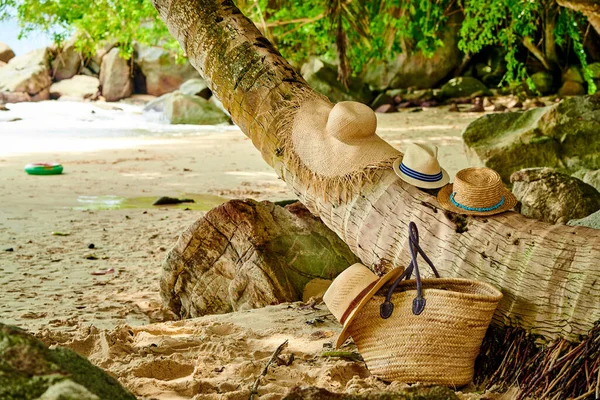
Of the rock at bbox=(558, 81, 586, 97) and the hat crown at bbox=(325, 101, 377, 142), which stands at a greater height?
the hat crown at bbox=(325, 101, 377, 142)

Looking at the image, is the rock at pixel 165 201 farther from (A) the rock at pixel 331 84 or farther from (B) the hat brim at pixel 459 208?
(A) the rock at pixel 331 84

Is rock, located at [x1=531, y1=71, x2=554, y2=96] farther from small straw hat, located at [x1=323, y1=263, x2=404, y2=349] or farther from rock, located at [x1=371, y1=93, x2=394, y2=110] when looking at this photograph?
small straw hat, located at [x1=323, y1=263, x2=404, y2=349]

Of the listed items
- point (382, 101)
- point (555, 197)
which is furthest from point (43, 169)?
point (382, 101)

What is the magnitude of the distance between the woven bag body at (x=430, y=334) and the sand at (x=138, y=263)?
115 mm

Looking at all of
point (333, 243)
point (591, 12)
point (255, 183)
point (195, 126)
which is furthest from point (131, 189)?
point (195, 126)

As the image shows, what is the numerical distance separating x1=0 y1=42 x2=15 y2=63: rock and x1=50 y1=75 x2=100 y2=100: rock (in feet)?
15.7

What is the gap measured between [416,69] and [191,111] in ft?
22.7

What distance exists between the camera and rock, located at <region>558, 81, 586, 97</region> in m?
18.7

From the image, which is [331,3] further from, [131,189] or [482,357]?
[482,357]

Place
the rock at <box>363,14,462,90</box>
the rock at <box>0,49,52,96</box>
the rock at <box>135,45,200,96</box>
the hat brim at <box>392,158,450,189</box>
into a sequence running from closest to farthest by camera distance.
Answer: the hat brim at <box>392,158,450,189</box>
the rock at <box>363,14,462,90</box>
the rock at <box>0,49,52,96</box>
the rock at <box>135,45,200,96</box>

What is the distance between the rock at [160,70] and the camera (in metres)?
26.1

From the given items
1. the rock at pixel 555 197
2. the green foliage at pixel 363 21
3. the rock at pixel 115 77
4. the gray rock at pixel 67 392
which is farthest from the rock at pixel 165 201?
the rock at pixel 115 77

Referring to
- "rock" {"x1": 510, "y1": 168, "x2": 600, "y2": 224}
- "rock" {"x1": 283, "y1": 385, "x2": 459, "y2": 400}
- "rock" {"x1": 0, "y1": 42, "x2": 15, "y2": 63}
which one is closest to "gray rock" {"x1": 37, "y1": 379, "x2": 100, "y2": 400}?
"rock" {"x1": 283, "y1": 385, "x2": 459, "y2": 400}

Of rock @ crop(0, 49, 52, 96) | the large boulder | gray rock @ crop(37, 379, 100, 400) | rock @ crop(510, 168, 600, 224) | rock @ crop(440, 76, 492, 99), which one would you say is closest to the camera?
gray rock @ crop(37, 379, 100, 400)
